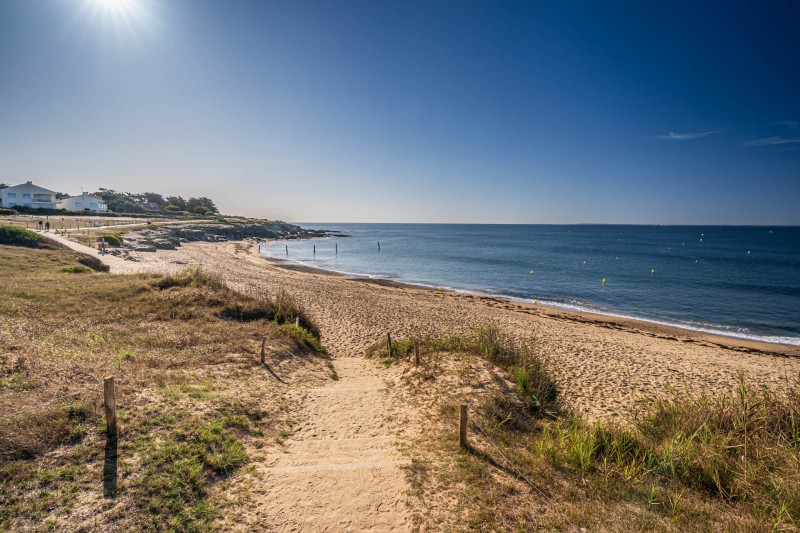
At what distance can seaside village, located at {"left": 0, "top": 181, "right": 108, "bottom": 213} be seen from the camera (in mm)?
68062

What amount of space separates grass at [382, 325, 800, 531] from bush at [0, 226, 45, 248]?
36.0 metres

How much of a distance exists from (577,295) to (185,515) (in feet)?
110

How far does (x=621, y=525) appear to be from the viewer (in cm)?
483

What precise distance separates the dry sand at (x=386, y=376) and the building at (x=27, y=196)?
7219 cm

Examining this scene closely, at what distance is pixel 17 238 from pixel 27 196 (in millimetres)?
67597

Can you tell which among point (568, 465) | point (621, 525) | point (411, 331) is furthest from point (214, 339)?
point (621, 525)

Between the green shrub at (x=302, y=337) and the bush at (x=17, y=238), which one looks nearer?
the green shrub at (x=302, y=337)

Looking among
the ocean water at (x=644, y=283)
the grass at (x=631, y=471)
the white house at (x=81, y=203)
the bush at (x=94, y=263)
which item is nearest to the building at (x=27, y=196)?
the white house at (x=81, y=203)

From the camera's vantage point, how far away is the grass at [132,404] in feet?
16.0

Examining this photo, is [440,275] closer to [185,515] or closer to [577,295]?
[577,295]

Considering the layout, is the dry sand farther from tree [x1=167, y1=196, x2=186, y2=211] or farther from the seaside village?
A: tree [x1=167, y1=196, x2=186, y2=211]

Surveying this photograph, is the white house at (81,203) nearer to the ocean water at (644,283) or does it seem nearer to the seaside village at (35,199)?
the seaside village at (35,199)

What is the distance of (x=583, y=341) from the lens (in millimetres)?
18078

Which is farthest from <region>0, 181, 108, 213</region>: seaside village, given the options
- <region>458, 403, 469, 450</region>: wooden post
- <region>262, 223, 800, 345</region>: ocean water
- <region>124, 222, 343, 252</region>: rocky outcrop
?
<region>458, 403, 469, 450</region>: wooden post
